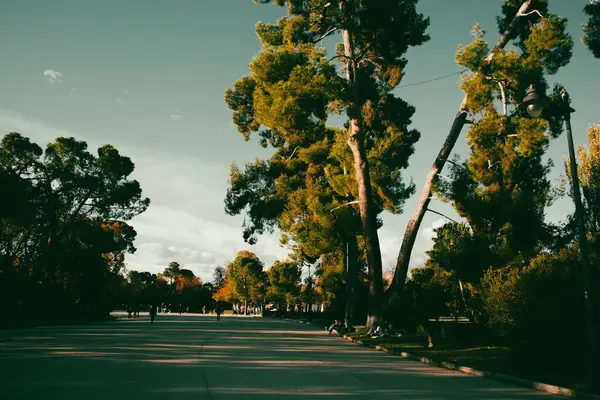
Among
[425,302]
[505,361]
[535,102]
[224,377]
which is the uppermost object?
[535,102]

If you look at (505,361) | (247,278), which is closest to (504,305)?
(505,361)

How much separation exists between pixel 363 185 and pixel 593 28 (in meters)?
12.6

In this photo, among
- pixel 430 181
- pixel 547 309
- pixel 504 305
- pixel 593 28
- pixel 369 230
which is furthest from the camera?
pixel 369 230

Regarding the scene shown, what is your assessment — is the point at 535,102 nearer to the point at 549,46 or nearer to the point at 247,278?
the point at 549,46

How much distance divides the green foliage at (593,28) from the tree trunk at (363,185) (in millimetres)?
11186

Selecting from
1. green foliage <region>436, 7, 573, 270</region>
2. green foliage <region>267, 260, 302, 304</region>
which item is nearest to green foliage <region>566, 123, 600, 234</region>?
green foliage <region>436, 7, 573, 270</region>

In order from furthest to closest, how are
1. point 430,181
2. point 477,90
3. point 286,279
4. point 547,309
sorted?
point 286,279
point 430,181
point 477,90
point 547,309

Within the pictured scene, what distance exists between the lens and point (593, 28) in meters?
18.4

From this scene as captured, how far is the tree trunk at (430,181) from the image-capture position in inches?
1014

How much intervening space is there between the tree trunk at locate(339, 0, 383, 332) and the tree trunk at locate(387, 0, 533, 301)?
0.87m

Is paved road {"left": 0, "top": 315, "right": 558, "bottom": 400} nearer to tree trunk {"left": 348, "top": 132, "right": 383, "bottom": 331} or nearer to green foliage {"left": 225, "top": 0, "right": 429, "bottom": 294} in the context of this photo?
tree trunk {"left": 348, "top": 132, "right": 383, "bottom": 331}

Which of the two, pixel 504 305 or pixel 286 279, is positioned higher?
pixel 286 279

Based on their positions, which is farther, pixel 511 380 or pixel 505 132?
pixel 505 132

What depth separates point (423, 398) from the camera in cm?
938
